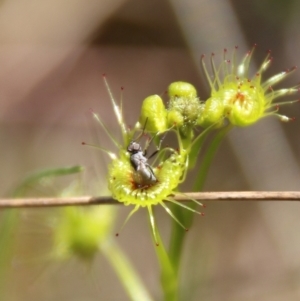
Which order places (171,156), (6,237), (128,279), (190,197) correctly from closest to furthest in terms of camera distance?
(190,197) → (171,156) → (6,237) → (128,279)

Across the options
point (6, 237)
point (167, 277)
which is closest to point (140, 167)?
point (167, 277)

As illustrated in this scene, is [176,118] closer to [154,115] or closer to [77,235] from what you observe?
[154,115]

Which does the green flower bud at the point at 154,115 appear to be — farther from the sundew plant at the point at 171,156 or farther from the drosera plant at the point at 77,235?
the drosera plant at the point at 77,235

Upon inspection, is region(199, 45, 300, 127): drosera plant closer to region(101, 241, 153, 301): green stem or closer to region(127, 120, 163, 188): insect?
region(127, 120, 163, 188): insect

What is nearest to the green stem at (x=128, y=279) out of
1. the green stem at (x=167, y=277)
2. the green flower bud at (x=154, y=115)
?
the green stem at (x=167, y=277)

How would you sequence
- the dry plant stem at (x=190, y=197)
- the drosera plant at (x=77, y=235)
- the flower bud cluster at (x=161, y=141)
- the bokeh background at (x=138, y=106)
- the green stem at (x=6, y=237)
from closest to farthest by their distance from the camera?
1. the dry plant stem at (x=190, y=197)
2. the flower bud cluster at (x=161, y=141)
3. the green stem at (x=6, y=237)
4. the drosera plant at (x=77, y=235)
5. the bokeh background at (x=138, y=106)

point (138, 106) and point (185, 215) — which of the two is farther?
point (138, 106)
